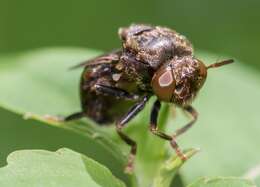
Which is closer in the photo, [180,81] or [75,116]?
[180,81]

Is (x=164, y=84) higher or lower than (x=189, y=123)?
higher

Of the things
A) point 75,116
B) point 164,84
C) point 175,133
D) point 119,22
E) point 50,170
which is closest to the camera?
point 50,170

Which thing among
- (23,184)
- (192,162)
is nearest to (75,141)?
(192,162)

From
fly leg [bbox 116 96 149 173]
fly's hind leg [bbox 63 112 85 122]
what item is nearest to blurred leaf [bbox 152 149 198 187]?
fly leg [bbox 116 96 149 173]

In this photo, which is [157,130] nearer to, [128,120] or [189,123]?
[128,120]

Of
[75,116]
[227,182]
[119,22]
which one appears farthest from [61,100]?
[119,22]

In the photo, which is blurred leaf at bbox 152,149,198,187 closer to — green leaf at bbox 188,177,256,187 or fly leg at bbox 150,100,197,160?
fly leg at bbox 150,100,197,160

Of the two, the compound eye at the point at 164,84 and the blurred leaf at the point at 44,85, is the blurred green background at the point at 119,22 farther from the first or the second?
the compound eye at the point at 164,84
